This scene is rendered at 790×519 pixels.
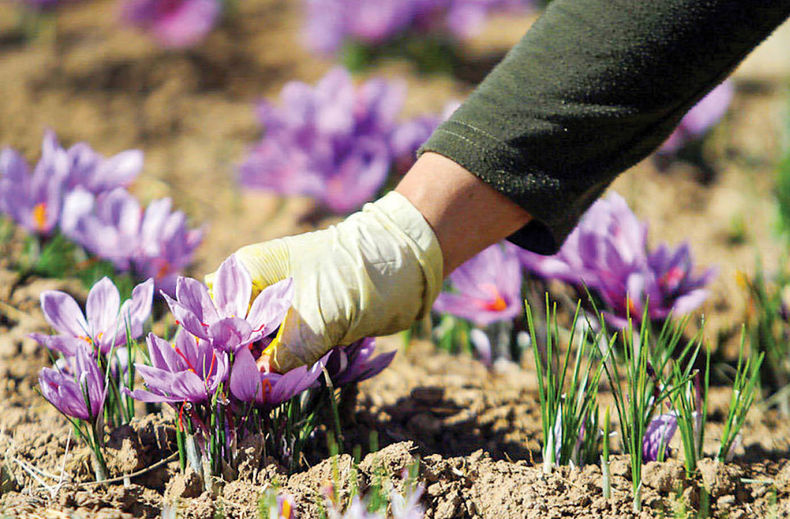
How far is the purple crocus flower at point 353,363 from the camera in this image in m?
1.35

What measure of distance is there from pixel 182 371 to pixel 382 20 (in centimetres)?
250

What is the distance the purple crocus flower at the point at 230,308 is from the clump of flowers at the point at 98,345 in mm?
115

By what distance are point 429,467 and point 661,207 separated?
1.82 metres

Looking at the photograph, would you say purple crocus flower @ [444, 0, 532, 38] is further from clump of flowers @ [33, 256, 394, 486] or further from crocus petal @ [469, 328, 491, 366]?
clump of flowers @ [33, 256, 394, 486]

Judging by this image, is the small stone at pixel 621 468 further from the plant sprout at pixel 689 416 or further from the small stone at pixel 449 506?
the small stone at pixel 449 506

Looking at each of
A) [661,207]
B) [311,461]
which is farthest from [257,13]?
[311,461]

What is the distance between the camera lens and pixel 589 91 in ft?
4.36

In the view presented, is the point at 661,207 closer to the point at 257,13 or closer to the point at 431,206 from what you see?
the point at 431,206

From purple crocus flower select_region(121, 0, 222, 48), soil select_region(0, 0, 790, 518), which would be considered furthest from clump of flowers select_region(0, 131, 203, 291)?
purple crocus flower select_region(121, 0, 222, 48)

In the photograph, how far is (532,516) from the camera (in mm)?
1211

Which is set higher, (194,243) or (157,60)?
(157,60)

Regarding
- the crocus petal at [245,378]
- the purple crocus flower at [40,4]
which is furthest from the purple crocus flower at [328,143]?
the purple crocus flower at [40,4]

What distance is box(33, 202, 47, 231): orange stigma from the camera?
182 cm

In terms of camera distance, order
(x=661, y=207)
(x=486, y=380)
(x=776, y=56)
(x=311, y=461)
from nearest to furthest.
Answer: (x=311, y=461) → (x=486, y=380) → (x=661, y=207) → (x=776, y=56)
